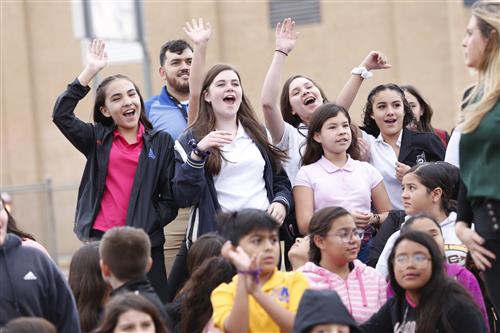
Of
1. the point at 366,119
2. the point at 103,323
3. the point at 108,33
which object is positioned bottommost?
the point at 103,323

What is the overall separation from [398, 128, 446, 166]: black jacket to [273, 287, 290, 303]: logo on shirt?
8.61 feet

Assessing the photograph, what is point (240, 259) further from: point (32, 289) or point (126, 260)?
point (32, 289)

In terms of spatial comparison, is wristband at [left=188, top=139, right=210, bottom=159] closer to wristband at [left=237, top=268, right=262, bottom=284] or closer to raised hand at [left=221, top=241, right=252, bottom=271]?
raised hand at [left=221, top=241, right=252, bottom=271]

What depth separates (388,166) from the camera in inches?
335

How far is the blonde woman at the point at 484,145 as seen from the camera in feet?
17.7

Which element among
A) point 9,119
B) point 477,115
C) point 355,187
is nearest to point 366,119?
point 355,187

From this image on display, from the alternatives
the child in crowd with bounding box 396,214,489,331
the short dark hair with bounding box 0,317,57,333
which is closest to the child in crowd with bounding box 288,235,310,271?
the child in crowd with bounding box 396,214,489,331

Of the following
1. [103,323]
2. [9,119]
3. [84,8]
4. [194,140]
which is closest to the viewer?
[103,323]

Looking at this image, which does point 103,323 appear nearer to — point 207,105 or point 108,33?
point 207,105

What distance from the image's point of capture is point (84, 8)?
11.6 metres

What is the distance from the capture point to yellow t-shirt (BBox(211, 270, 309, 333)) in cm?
608

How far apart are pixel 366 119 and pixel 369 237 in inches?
53.3

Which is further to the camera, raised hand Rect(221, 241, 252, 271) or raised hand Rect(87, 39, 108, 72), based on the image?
raised hand Rect(87, 39, 108, 72)

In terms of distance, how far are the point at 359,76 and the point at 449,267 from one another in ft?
7.21
